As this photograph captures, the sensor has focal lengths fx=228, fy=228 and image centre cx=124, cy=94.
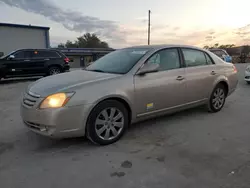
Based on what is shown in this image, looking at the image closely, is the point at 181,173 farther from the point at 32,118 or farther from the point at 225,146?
the point at 32,118

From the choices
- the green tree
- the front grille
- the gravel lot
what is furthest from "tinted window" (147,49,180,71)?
the green tree

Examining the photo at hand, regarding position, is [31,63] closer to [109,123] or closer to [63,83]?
[63,83]

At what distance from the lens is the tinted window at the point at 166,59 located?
13.3ft

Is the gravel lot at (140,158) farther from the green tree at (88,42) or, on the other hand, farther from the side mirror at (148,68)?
the green tree at (88,42)

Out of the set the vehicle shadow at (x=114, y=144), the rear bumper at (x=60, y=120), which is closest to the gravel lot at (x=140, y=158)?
the vehicle shadow at (x=114, y=144)

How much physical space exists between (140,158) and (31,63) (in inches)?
394

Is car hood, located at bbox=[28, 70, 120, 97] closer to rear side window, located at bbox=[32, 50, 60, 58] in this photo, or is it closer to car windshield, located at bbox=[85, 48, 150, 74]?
car windshield, located at bbox=[85, 48, 150, 74]

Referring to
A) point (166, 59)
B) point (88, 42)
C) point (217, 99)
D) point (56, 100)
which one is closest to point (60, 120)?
point (56, 100)

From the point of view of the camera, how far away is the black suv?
35.8 feet

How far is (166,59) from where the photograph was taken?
4223 mm

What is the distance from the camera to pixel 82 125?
10.5ft

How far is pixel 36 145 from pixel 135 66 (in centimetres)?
198

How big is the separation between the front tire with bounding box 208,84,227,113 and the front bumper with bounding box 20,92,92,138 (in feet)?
10.0

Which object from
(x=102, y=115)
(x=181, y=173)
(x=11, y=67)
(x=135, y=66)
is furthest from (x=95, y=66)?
(x=11, y=67)
